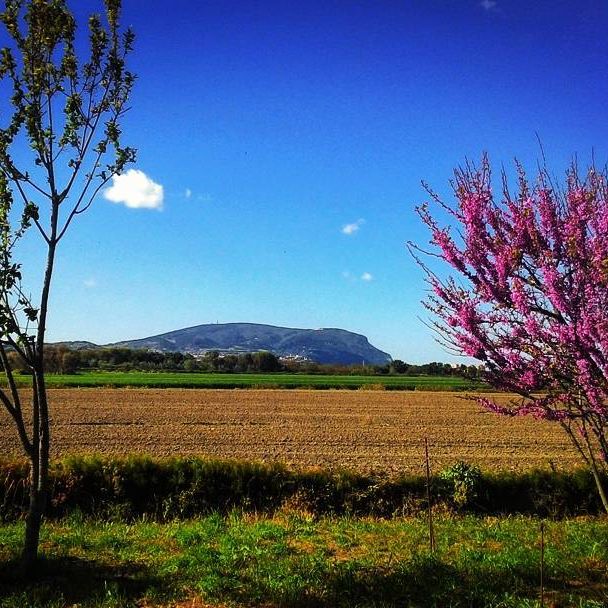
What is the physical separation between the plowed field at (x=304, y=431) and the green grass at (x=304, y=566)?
8619 millimetres

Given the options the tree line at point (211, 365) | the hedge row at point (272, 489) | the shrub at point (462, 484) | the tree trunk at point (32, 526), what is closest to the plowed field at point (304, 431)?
the hedge row at point (272, 489)

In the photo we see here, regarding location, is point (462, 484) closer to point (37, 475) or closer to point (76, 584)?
point (76, 584)

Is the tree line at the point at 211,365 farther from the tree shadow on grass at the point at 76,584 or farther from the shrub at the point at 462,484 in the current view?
the tree shadow on grass at the point at 76,584

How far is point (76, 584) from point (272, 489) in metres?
8.55

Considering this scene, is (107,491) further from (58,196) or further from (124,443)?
(124,443)

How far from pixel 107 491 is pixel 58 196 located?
918cm

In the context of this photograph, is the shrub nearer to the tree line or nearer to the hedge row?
the hedge row

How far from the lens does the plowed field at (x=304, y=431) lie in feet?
92.9

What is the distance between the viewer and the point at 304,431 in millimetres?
36938

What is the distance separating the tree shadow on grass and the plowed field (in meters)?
12.0

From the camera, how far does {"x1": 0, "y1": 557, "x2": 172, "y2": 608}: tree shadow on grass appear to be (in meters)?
6.46

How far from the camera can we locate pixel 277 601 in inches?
259

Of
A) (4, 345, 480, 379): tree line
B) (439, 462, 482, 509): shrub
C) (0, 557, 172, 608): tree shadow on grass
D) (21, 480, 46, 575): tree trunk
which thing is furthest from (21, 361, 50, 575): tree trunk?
(4, 345, 480, 379): tree line

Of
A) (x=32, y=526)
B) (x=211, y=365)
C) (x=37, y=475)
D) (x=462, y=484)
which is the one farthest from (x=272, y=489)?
(x=211, y=365)
